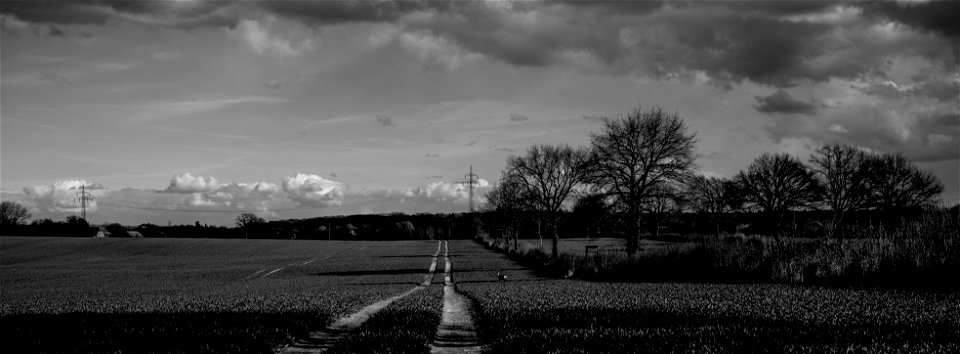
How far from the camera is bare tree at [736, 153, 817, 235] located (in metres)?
72.9

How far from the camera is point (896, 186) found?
69.3 meters

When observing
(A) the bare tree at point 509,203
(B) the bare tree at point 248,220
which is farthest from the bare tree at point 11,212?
(A) the bare tree at point 509,203

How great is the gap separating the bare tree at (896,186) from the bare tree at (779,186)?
587 centimetres

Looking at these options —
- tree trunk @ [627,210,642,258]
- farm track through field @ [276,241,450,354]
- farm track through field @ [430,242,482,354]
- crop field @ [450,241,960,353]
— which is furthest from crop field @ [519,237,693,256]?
farm track through field @ [276,241,450,354]

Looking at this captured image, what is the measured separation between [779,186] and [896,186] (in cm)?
1161

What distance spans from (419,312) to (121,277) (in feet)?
131

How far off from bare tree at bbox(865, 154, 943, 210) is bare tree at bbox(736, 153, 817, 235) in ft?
19.3

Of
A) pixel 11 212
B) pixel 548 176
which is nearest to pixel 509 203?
pixel 548 176

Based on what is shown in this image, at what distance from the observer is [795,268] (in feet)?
80.0

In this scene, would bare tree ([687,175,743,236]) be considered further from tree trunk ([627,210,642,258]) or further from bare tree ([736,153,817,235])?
tree trunk ([627,210,642,258])

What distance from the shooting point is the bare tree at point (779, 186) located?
2869 inches

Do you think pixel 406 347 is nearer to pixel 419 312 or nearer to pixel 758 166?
pixel 419 312

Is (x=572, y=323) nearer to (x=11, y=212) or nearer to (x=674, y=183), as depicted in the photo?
(x=674, y=183)

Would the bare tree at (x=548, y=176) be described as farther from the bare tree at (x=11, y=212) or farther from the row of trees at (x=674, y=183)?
the bare tree at (x=11, y=212)
